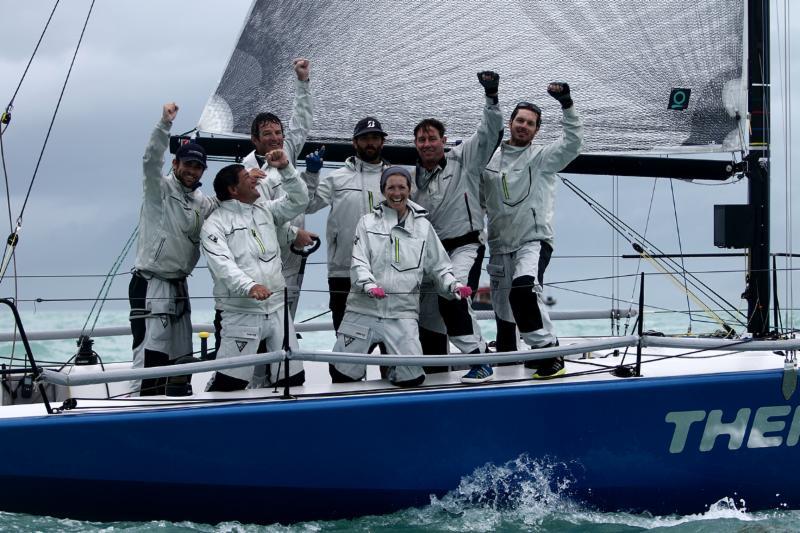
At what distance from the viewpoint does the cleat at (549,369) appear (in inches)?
211

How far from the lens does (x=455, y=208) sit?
553 centimetres

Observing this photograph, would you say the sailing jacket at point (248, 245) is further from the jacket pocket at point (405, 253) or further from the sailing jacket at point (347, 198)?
the jacket pocket at point (405, 253)

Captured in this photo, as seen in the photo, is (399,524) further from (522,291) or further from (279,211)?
(279,211)

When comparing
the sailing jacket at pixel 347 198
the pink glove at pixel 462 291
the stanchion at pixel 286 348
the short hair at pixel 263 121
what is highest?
the short hair at pixel 263 121

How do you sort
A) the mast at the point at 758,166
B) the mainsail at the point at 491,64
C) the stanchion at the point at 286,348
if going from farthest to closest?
the mainsail at the point at 491,64 → the mast at the point at 758,166 → the stanchion at the point at 286,348

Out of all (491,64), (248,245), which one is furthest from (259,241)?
(491,64)

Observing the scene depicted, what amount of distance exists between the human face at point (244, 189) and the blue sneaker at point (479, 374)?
4.34 feet

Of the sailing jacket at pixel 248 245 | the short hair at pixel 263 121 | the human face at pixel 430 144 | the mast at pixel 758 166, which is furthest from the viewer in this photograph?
the mast at pixel 758 166

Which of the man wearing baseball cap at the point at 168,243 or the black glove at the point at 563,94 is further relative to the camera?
the man wearing baseball cap at the point at 168,243

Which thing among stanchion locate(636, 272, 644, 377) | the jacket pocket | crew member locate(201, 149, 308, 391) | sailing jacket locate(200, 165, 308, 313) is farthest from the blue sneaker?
sailing jacket locate(200, 165, 308, 313)

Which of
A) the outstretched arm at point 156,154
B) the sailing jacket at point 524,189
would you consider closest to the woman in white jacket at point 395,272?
the sailing jacket at point 524,189

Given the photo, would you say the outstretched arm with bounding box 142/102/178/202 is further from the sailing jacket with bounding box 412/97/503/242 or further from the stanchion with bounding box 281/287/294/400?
the sailing jacket with bounding box 412/97/503/242

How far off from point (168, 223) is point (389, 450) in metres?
1.55

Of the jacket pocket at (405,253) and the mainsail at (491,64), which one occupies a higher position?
the mainsail at (491,64)
